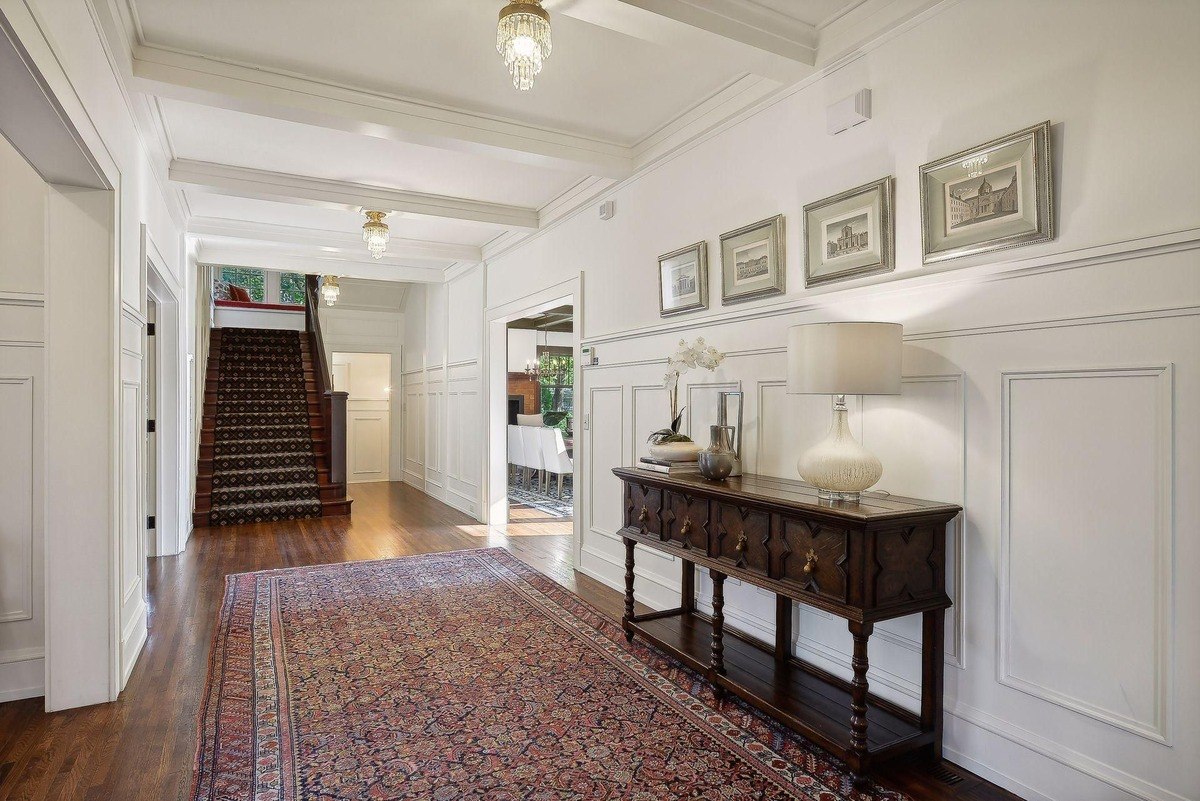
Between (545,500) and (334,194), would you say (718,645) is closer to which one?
(334,194)

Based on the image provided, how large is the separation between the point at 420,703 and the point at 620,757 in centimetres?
91

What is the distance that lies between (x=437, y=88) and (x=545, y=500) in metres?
5.62

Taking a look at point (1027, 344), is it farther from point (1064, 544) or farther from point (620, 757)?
point (620, 757)

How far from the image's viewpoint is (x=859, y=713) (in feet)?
6.84

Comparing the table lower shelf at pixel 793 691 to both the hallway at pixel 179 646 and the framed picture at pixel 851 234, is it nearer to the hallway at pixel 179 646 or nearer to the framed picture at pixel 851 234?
the hallway at pixel 179 646

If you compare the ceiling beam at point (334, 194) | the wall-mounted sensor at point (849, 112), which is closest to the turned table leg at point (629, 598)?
the wall-mounted sensor at point (849, 112)

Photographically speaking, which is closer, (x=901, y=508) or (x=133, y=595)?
(x=901, y=508)

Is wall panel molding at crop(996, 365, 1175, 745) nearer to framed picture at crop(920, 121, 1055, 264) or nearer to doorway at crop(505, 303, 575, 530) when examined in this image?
framed picture at crop(920, 121, 1055, 264)

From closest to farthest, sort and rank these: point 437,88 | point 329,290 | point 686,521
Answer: point 686,521 < point 437,88 < point 329,290

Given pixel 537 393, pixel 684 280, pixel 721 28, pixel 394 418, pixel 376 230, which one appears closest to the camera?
pixel 721 28

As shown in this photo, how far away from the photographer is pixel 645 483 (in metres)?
3.23

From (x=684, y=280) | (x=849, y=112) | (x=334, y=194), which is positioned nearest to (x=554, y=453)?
(x=334, y=194)

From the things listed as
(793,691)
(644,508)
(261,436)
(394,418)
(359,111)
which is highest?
(359,111)

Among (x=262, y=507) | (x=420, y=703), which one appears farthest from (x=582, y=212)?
(x=262, y=507)
